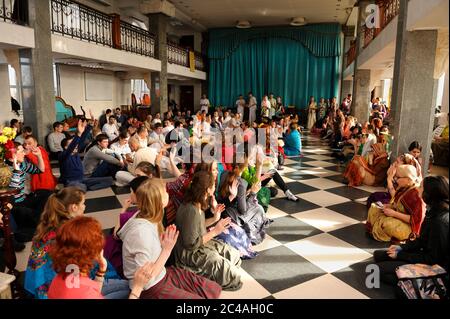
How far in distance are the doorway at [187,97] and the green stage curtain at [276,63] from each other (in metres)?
1.23

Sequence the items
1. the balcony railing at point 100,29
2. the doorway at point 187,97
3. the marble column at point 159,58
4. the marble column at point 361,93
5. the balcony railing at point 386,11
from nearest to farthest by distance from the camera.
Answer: the balcony railing at point 386,11, the balcony railing at point 100,29, the marble column at point 361,93, the marble column at point 159,58, the doorway at point 187,97

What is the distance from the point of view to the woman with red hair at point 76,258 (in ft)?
4.58

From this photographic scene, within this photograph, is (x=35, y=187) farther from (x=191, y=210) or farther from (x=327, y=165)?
(x=327, y=165)

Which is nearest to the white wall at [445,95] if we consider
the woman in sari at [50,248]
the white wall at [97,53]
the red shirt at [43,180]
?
the woman in sari at [50,248]

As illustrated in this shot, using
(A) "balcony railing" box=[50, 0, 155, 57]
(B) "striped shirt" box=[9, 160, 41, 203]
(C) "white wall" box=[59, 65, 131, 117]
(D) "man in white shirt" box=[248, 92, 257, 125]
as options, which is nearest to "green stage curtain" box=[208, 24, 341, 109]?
(D) "man in white shirt" box=[248, 92, 257, 125]

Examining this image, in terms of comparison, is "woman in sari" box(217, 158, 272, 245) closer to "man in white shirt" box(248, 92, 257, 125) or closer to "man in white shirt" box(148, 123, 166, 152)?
"man in white shirt" box(148, 123, 166, 152)

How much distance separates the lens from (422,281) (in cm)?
215

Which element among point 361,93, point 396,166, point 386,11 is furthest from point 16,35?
point 361,93

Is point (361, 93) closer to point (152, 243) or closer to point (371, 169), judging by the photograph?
point (371, 169)

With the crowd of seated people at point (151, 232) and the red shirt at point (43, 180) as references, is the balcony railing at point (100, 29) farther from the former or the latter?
the crowd of seated people at point (151, 232)

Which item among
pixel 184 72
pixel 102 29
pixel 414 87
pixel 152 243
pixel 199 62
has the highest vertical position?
pixel 199 62

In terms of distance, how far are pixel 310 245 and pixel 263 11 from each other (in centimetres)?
1124

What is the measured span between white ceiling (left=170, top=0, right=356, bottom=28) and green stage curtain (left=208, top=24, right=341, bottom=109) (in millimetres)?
674

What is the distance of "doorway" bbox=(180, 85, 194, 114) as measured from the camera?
664 inches
